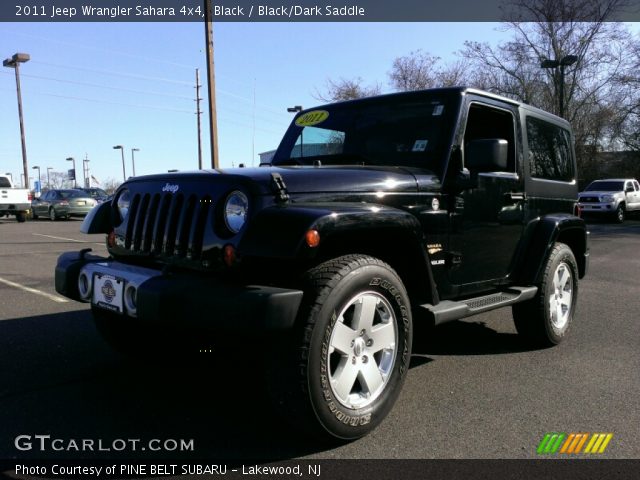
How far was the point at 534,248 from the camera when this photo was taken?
4383 mm

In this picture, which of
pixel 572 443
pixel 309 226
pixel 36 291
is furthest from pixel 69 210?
pixel 572 443

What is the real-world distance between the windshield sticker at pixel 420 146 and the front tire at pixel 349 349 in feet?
3.70

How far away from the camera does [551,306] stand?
4.52 m

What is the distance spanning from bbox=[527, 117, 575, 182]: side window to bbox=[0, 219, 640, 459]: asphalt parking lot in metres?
1.44

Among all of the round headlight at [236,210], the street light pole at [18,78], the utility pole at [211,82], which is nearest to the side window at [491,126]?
the round headlight at [236,210]

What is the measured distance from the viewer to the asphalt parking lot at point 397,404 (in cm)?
280

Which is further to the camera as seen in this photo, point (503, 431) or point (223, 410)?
point (223, 410)

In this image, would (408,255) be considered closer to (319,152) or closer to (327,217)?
(327,217)

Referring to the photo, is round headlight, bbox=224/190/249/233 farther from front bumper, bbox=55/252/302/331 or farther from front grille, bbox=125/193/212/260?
front bumper, bbox=55/252/302/331

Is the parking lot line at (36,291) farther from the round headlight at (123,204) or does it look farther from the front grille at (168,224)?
the front grille at (168,224)

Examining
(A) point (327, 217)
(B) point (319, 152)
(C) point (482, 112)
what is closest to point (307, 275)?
(A) point (327, 217)

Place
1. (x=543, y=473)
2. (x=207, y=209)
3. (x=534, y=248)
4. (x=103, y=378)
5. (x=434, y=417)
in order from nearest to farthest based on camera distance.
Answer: (x=543, y=473), (x=207, y=209), (x=434, y=417), (x=103, y=378), (x=534, y=248)

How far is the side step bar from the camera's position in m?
3.29

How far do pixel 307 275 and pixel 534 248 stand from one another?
2.45 meters
